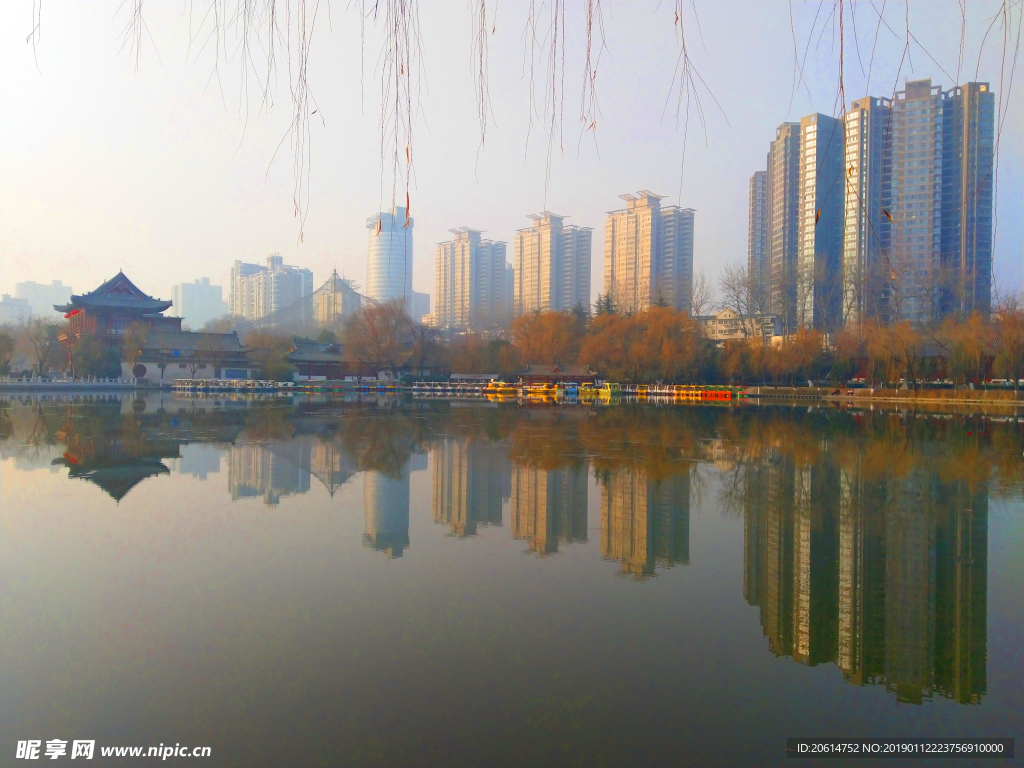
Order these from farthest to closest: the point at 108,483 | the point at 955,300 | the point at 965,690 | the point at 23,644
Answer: the point at 955,300, the point at 108,483, the point at 23,644, the point at 965,690

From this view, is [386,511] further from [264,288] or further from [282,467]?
[264,288]

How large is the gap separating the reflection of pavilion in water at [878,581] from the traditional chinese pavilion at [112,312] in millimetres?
49470

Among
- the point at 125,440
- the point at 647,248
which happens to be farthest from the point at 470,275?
the point at 125,440

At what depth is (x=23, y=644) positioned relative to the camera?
13.2 ft

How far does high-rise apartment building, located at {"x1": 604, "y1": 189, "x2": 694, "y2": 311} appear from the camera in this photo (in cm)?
→ 5812

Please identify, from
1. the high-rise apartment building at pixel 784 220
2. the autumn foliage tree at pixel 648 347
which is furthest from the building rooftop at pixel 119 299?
the high-rise apartment building at pixel 784 220

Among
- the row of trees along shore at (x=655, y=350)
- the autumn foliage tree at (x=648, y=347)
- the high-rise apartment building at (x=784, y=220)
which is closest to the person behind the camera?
the row of trees along shore at (x=655, y=350)

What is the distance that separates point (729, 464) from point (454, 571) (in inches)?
269

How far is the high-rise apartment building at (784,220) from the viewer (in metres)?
34.9

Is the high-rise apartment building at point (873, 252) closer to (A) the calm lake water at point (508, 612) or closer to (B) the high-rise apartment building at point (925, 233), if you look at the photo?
(B) the high-rise apartment building at point (925, 233)

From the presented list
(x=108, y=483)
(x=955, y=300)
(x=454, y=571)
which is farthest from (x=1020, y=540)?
(x=955, y=300)

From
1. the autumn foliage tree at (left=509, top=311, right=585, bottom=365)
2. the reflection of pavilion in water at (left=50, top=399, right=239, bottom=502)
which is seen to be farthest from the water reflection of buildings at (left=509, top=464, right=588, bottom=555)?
the autumn foliage tree at (left=509, top=311, right=585, bottom=365)

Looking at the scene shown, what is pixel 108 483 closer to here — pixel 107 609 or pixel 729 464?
pixel 107 609

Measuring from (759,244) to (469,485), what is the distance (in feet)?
142
